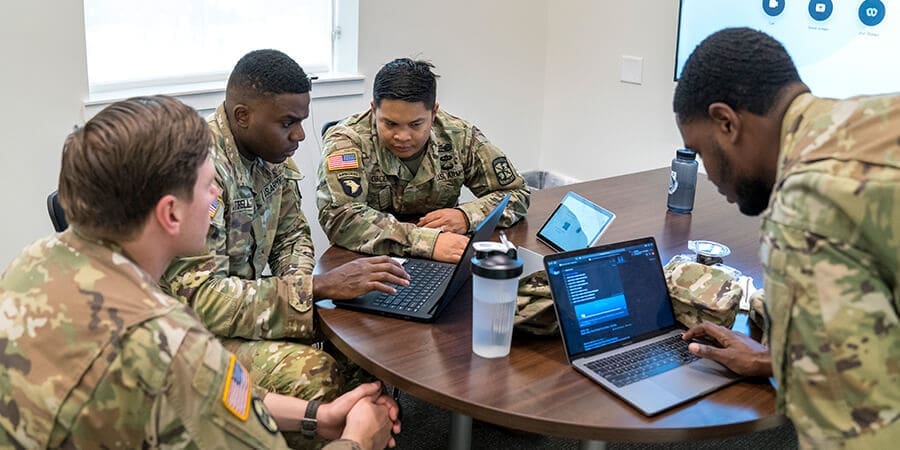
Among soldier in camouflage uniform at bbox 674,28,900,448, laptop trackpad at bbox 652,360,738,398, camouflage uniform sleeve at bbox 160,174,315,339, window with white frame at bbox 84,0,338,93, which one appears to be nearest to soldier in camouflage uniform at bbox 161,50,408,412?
camouflage uniform sleeve at bbox 160,174,315,339

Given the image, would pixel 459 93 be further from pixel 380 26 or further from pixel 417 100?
pixel 417 100

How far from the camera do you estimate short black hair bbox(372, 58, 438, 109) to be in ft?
7.15

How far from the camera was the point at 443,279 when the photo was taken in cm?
181

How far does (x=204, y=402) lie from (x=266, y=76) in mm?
993

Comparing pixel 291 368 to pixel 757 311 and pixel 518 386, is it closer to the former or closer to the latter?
pixel 518 386

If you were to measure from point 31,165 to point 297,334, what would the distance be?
157cm

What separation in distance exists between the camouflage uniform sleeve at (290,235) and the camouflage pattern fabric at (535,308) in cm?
69

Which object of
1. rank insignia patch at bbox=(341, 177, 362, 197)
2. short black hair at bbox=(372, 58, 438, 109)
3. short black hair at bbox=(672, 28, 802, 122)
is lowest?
rank insignia patch at bbox=(341, 177, 362, 197)

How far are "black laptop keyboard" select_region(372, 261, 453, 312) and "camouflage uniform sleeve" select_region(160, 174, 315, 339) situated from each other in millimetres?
161

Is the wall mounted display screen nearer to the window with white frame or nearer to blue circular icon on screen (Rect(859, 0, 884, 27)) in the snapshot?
blue circular icon on screen (Rect(859, 0, 884, 27))

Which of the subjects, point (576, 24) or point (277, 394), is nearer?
point (277, 394)

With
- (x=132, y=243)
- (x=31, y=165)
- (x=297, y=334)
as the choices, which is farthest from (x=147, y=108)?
(x=31, y=165)

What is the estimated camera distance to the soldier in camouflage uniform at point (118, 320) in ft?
3.40

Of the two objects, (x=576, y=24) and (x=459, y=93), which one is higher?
(x=576, y=24)
